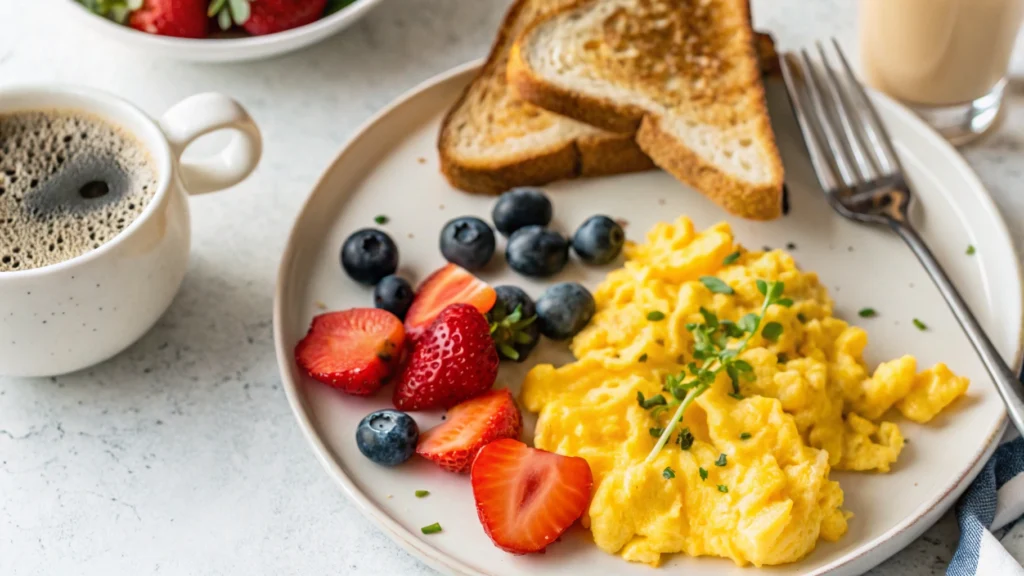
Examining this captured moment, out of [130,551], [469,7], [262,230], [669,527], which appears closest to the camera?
[669,527]

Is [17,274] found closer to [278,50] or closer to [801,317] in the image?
[278,50]

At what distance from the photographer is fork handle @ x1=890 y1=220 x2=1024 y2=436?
172 centimetres

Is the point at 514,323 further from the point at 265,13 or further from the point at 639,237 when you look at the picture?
the point at 265,13

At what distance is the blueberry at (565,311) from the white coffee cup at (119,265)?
2.00ft

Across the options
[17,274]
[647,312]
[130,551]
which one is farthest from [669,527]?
[17,274]

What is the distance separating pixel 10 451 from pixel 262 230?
2.14 ft

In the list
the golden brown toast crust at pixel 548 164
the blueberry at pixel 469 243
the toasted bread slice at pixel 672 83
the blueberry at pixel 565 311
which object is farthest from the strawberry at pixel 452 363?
the toasted bread slice at pixel 672 83

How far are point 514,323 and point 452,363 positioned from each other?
0.17m

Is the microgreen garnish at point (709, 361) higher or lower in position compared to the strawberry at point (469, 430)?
higher

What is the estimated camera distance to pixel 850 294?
202cm

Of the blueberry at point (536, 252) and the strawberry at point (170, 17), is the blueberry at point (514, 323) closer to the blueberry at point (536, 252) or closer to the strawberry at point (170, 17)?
the blueberry at point (536, 252)

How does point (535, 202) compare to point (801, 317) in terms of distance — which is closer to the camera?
point (801, 317)

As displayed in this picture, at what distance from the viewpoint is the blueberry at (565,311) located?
6.21ft

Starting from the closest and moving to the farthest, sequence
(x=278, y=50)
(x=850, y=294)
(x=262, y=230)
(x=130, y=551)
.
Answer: (x=130, y=551) → (x=850, y=294) → (x=262, y=230) → (x=278, y=50)
